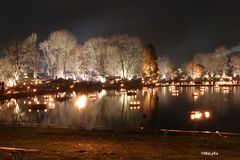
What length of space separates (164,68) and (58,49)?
177ft

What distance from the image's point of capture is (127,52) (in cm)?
9231

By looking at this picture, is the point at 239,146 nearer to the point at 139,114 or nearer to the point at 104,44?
the point at 139,114

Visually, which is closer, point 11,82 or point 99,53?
point 11,82

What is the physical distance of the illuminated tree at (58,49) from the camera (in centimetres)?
7950

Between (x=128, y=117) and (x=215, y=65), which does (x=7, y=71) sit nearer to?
(x=128, y=117)

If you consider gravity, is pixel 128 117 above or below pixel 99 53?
below

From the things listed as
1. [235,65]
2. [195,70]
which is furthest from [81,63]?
[235,65]

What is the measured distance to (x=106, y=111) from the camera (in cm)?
4094

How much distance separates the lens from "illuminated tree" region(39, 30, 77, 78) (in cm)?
7950

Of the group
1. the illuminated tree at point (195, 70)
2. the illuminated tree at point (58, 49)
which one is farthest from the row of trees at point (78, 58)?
the illuminated tree at point (195, 70)

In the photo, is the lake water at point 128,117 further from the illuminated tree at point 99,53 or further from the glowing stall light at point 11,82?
the illuminated tree at point 99,53

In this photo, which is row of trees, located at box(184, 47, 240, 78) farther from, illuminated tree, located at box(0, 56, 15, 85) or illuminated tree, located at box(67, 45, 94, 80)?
illuminated tree, located at box(0, 56, 15, 85)

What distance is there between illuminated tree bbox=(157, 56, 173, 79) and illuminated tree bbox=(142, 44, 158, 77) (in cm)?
2302

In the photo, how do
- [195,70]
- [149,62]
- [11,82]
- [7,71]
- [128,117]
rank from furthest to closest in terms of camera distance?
[195,70], [149,62], [11,82], [7,71], [128,117]
